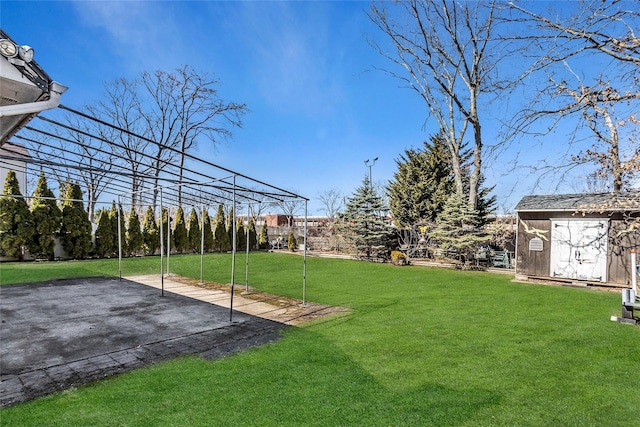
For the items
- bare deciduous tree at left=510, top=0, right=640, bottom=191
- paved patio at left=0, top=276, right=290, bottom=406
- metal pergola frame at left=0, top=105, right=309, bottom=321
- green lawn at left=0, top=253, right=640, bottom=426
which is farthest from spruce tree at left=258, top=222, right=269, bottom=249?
bare deciduous tree at left=510, top=0, right=640, bottom=191

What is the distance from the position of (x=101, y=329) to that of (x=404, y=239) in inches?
511

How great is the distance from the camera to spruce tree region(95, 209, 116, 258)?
49.1ft

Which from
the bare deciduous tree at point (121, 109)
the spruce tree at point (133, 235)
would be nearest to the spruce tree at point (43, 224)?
the spruce tree at point (133, 235)

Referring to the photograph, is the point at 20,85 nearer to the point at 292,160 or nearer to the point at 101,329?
the point at 101,329

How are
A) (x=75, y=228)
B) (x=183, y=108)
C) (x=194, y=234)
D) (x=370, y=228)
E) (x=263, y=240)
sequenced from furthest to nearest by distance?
(x=183, y=108) → (x=263, y=240) → (x=194, y=234) → (x=370, y=228) → (x=75, y=228)

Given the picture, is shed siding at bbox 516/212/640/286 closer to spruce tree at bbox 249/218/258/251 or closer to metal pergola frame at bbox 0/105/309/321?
metal pergola frame at bbox 0/105/309/321

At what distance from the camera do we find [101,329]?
4.94m

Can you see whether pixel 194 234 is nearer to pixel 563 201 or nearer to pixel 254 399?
pixel 563 201

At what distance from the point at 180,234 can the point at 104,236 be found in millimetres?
3607

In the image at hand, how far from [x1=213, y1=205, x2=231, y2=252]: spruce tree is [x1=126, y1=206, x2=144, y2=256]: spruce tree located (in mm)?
4016

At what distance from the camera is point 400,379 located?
10.8 feet

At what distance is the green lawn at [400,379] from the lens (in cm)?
265

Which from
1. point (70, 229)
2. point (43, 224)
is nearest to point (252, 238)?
point (70, 229)

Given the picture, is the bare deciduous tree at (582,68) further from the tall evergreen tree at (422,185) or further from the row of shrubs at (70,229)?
the tall evergreen tree at (422,185)
